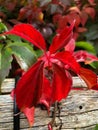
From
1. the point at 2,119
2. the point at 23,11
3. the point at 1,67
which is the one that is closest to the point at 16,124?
the point at 2,119

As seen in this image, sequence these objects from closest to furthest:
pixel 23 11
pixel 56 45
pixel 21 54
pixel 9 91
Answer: pixel 56 45 < pixel 21 54 < pixel 9 91 < pixel 23 11

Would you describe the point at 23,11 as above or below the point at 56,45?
above

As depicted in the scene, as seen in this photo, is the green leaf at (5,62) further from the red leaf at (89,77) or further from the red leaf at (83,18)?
the red leaf at (83,18)

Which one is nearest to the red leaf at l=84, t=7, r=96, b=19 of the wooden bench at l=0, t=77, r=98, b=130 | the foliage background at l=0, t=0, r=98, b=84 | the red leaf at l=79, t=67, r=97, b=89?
the foliage background at l=0, t=0, r=98, b=84

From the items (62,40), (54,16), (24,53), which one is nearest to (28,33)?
(62,40)

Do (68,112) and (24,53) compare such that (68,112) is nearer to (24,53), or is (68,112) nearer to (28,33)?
(24,53)

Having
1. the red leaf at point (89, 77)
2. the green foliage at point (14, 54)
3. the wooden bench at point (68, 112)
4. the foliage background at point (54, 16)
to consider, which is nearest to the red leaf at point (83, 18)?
the foliage background at point (54, 16)

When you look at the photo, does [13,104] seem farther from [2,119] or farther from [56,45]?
[56,45]
